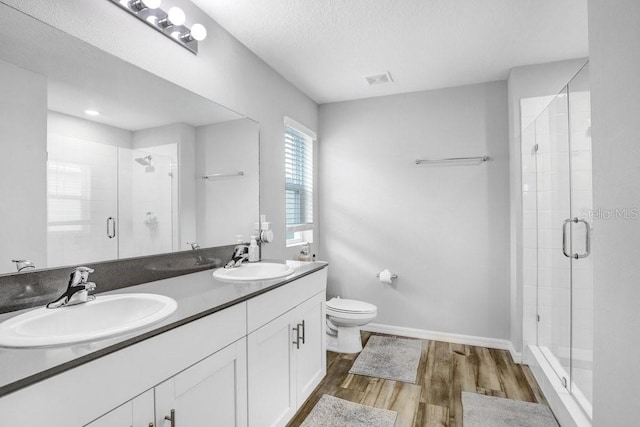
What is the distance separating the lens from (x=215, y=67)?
2021mm

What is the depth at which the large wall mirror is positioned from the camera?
3.68 feet

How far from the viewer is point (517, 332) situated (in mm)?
2664

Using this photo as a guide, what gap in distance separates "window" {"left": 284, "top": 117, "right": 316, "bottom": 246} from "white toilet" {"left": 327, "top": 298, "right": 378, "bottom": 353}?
2.44 ft

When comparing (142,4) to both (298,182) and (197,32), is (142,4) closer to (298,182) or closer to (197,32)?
(197,32)

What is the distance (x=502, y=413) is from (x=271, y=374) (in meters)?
1.45

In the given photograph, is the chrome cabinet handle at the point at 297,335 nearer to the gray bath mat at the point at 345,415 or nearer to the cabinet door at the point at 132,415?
the gray bath mat at the point at 345,415

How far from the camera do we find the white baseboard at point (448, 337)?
283 cm

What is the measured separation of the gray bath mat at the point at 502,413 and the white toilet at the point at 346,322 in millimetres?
883

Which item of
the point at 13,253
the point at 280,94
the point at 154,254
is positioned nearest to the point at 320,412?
the point at 154,254

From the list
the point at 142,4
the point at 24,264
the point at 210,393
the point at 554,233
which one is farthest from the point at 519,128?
the point at 24,264

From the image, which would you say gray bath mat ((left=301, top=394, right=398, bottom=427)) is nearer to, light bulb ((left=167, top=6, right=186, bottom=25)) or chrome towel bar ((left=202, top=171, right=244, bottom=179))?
chrome towel bar ((left=202, top=171, right=244, bottom=179))

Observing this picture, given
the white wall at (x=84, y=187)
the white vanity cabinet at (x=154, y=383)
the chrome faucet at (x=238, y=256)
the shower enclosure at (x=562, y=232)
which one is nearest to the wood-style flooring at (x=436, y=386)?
the shower enclosure at (x=562, y=232)

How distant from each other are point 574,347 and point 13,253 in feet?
9.19

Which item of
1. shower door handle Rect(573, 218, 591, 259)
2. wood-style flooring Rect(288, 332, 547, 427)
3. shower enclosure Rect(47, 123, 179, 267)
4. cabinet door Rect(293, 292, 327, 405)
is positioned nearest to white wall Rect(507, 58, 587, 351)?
wood-style flooring Rect(288, 332, 547, 427)
